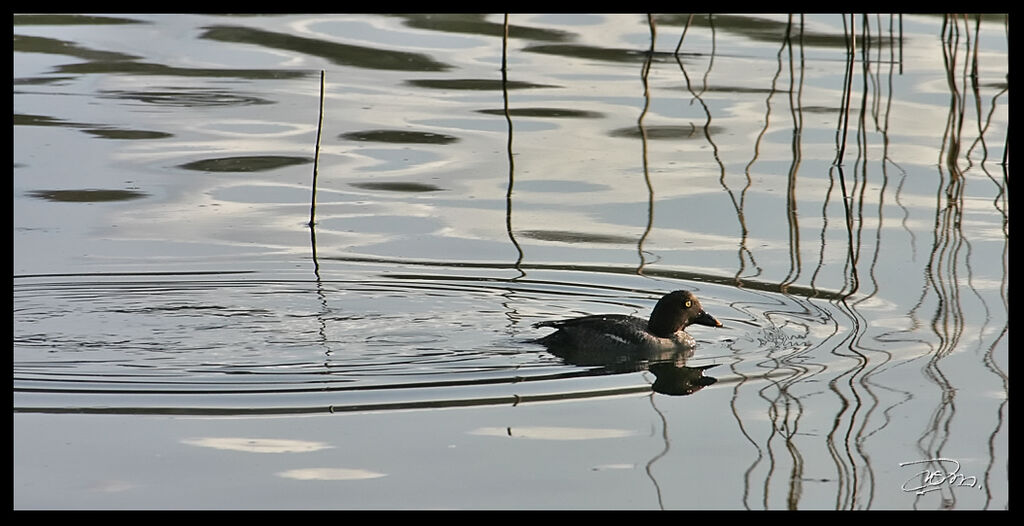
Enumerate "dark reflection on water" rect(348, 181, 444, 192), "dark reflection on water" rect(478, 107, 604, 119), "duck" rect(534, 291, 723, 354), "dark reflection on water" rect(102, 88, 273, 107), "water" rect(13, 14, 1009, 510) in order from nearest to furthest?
"water" rect(13, 14, 1009, 510) → "duck" rect(534, 291, 723, 354) → "dark reflection on water" rect(348, 181, 444, 192) → "dark reflection on water" rect(478, 107, 604, 119) → "dark reflection on water" rect(102, 88, 273, 107)

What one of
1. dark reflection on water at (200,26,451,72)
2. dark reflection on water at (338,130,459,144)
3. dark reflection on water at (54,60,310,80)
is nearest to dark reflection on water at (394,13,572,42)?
dark reflection on water at (200,26,451,72)

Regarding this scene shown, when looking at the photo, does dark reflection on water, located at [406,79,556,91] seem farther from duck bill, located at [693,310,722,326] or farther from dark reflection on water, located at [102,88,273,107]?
duck bill, located at [693,310,722,326]

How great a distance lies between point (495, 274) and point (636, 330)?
1.61 metres

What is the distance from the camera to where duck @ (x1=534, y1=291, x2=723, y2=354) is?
8.24 m

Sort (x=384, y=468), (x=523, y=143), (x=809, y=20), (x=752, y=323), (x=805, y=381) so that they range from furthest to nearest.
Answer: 1. (x=809, y=20)
2. (x=523, y=143)
3. (x=752, y=323)
4. (x=805, y=381)
5. (x=384, y=468)

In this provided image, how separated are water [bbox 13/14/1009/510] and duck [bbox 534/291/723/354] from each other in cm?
20

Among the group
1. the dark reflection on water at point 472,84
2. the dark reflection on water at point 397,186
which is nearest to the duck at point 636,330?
the dark reflection on water at point 397,186

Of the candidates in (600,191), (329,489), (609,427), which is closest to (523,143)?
(600,191)

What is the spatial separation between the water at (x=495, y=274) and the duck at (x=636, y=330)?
0.20m

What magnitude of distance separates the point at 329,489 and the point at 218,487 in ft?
1.41

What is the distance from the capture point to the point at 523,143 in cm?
1391

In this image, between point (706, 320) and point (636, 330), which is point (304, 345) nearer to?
point (636, 330)

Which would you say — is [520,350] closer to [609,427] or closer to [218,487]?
[609,427]

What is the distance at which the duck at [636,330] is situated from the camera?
8.24 metres
